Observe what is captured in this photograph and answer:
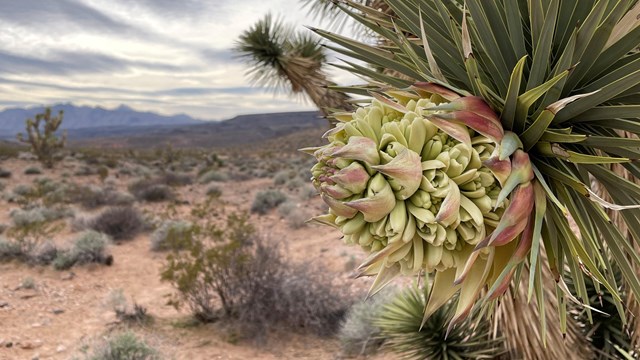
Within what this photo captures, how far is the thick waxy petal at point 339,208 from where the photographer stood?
Result: 961 millimetres

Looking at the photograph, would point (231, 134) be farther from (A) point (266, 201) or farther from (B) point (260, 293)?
(B) point (260, 293)

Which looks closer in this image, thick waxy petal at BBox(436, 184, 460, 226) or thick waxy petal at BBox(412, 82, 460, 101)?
thick waxy petal at BBox(436, 184, 460, 226)

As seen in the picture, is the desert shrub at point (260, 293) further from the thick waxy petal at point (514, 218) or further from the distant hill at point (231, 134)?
the distant hill at point (231, 134)

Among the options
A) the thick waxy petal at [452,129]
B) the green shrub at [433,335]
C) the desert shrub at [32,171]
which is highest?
the thick waxy petal at [452,129]

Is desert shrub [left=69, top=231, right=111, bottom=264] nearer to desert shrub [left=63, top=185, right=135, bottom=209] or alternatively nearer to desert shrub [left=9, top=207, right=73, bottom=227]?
desert shrub [left=9, top=207, right=73, bottom=227]

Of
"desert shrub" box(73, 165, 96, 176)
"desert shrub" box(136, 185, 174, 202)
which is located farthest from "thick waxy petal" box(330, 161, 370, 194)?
"desert shrub" box(73, 165, 96, 176)

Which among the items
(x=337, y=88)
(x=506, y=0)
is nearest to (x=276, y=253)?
(x=337, y=88)

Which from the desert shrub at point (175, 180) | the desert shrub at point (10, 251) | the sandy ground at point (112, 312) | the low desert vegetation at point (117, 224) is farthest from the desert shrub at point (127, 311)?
the desert shrub at point (175, 180)

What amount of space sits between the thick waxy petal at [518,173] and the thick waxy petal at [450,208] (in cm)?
9

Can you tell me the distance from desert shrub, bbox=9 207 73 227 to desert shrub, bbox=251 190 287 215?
5.77 m

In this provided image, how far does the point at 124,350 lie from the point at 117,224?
7538mm

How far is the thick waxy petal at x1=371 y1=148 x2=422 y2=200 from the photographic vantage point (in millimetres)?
939

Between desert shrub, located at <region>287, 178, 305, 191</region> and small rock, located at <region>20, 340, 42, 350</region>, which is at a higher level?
desert shrub, located at <region>287, 178, 305, 191</region>

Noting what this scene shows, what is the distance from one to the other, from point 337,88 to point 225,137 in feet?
387
